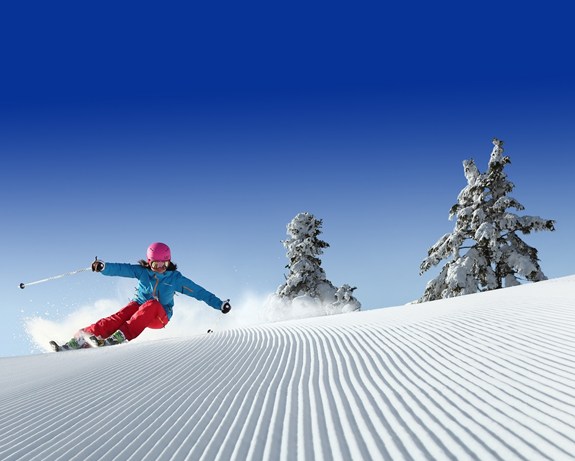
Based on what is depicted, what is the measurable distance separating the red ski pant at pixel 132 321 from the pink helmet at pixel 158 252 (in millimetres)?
998

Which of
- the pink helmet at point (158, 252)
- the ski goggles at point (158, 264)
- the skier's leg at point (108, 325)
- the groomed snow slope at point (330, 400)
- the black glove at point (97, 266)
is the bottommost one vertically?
the groomed snow slope at point (330, 400)

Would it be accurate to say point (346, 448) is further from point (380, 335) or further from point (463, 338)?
point (380, 335)

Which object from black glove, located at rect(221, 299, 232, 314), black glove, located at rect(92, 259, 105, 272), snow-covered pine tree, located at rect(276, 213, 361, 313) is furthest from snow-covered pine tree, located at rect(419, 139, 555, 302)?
black glove, located at rect(92, 259, 105, 272)

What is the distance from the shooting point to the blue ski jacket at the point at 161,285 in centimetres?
1034

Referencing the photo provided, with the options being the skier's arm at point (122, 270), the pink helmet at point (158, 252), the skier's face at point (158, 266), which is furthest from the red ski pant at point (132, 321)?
the pink helmet at point (158, 252)

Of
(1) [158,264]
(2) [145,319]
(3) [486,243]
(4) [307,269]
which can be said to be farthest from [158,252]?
(4) [307,269]

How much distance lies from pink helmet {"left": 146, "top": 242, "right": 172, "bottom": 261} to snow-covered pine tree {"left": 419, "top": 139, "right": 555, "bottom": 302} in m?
11.4

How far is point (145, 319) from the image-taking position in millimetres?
9617

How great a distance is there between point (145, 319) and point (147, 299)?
36.8 inches

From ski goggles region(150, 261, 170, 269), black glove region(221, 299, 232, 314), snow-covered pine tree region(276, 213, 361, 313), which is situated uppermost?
snow-covered pine tree region(276, 213, 361, 313)

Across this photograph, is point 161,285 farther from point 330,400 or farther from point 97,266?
point 330,400

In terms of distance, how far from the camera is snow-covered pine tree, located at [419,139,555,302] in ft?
59.4

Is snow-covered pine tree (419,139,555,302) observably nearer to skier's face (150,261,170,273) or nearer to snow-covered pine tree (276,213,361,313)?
snow-covered pine tree (276,213,361,313)

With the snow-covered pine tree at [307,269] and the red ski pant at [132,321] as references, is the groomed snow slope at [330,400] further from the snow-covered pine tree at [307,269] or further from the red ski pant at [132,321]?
the snow-covered pine tree at [307,269]
